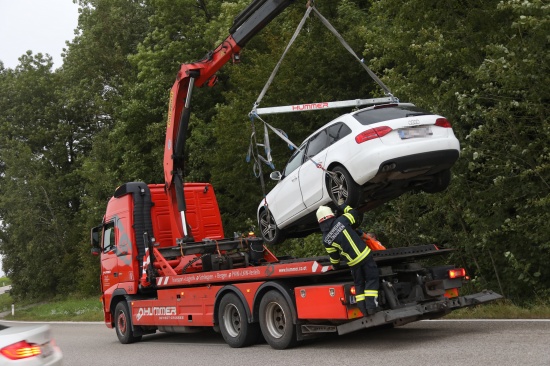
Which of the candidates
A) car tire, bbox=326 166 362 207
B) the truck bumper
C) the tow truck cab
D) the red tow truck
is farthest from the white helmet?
the tow truck cab

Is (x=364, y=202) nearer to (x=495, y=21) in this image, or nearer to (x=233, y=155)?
(x=495, y=21)

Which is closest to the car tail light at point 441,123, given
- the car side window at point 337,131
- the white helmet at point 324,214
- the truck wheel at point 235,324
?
the car side window at point 337,131

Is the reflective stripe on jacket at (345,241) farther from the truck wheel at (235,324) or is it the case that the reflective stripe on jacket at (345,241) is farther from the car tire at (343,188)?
the truck wheel at (235,324)

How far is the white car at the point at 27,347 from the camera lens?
5.23 metres

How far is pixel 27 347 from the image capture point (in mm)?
5387

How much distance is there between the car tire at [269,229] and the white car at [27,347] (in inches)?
234

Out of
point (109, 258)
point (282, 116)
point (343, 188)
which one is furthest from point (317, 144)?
point (282, 116)

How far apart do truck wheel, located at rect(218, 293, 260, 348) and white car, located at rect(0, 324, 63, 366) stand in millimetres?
4269

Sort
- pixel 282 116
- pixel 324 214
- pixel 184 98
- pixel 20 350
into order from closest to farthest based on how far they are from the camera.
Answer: pixel 20 350 < pixel 324 214 < pixel 184 98 < pixel 282 116

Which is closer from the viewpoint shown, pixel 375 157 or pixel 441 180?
pixel 375 157

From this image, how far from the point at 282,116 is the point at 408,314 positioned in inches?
551

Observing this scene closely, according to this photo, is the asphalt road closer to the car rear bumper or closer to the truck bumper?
the truck bumper

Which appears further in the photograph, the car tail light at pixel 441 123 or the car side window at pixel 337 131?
the car side window at pixel 337 131

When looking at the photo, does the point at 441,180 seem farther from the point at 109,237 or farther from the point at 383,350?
the point at 109,237
